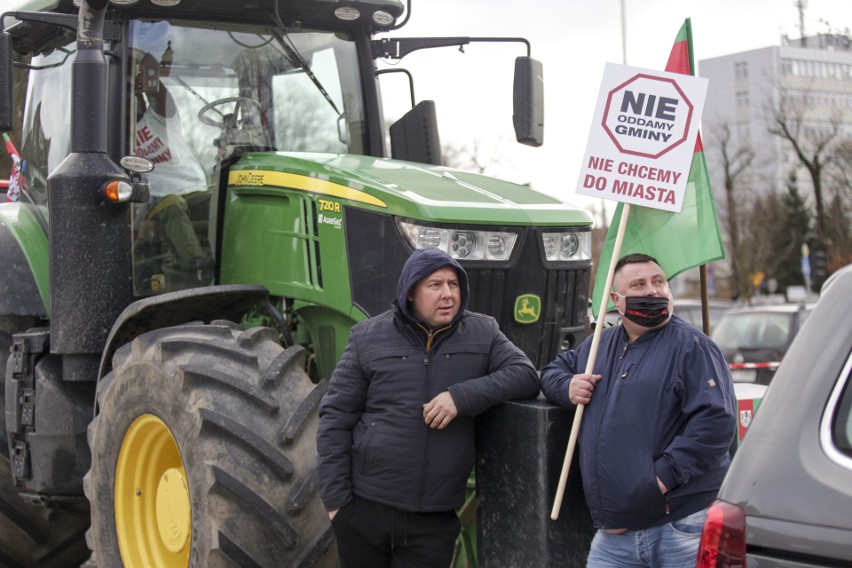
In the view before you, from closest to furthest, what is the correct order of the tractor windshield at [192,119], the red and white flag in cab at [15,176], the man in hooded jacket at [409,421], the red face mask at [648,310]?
the red face mask at [648,310]
the man in hooded jacket at [409,421]
the tractor windshield at [192,119]
the red and white flag in cab at [15,176]

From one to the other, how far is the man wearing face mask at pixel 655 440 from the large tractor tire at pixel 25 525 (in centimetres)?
334

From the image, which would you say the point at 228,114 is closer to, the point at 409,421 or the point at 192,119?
the point at 192,119

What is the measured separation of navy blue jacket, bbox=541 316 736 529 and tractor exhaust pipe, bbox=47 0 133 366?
8.88 ft

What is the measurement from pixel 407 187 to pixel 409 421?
140 centimetres

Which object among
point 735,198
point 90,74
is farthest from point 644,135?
point 735,198

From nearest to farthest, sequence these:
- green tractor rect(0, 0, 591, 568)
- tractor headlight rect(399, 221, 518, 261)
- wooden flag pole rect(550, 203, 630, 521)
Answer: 1. wooden flag pole rect(550, 203, 630, 521)
2. green tractor rect(0, 0, 591, 568)
3. tractor headlight rect(399, 221, 518, 261)

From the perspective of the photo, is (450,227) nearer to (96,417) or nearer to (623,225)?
(623,225)

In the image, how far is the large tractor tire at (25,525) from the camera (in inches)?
247

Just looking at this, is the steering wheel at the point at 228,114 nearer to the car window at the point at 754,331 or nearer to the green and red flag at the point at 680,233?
the green and red flag at the point at 680,233

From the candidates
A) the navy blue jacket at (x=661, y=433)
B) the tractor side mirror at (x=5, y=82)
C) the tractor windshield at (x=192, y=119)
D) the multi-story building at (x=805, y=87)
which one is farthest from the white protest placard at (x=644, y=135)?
the multi-story building at (x=805, y=87)

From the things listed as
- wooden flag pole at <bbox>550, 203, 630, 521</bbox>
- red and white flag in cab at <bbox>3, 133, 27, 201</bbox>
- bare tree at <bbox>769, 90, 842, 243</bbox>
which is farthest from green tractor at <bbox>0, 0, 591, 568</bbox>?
bare tree at <bbox>769, 90, 842, 243</bbox>

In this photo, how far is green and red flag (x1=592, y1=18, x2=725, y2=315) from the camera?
14.3 ft

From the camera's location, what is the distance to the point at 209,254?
5836mm

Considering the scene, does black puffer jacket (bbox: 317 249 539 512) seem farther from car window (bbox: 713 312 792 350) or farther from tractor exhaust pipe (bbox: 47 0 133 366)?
car window (bbox: 713 312 792 350)
